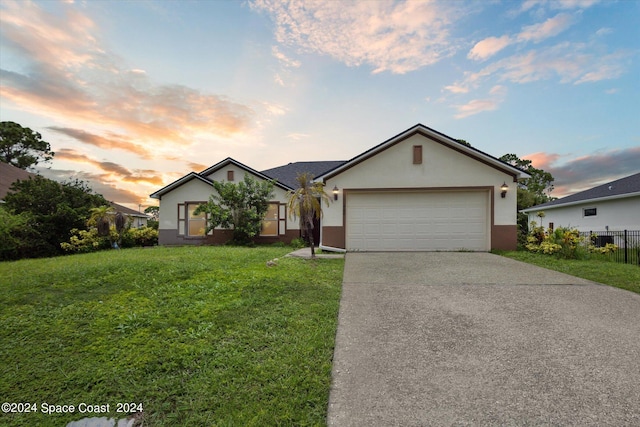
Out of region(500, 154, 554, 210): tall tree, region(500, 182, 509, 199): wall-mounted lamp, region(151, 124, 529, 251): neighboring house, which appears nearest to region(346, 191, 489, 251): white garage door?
region(151, 124, 529, 251): neighboring house

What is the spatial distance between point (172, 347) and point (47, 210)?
576 inches

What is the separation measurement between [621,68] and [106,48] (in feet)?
62.1

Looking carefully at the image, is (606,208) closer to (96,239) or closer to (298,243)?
(298,243)

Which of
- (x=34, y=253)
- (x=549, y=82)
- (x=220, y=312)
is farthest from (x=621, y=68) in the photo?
(x=34, y=253)

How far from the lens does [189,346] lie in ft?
10.8

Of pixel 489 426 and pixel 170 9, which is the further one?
pixel 170 9

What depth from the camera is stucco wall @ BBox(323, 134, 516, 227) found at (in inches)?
436

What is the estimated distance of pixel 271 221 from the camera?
52.0 feet

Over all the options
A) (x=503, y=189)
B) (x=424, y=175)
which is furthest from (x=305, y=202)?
(x=503, y=189)

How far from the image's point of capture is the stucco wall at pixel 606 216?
14211 mm

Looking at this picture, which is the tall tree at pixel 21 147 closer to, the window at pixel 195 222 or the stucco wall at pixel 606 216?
the window at pixel 195 222

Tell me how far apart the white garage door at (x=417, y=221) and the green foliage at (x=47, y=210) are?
1278 centimetres

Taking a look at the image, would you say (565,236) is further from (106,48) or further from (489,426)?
(106,48)

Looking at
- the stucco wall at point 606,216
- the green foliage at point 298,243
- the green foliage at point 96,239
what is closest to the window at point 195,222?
the green foliage at point 96,239
